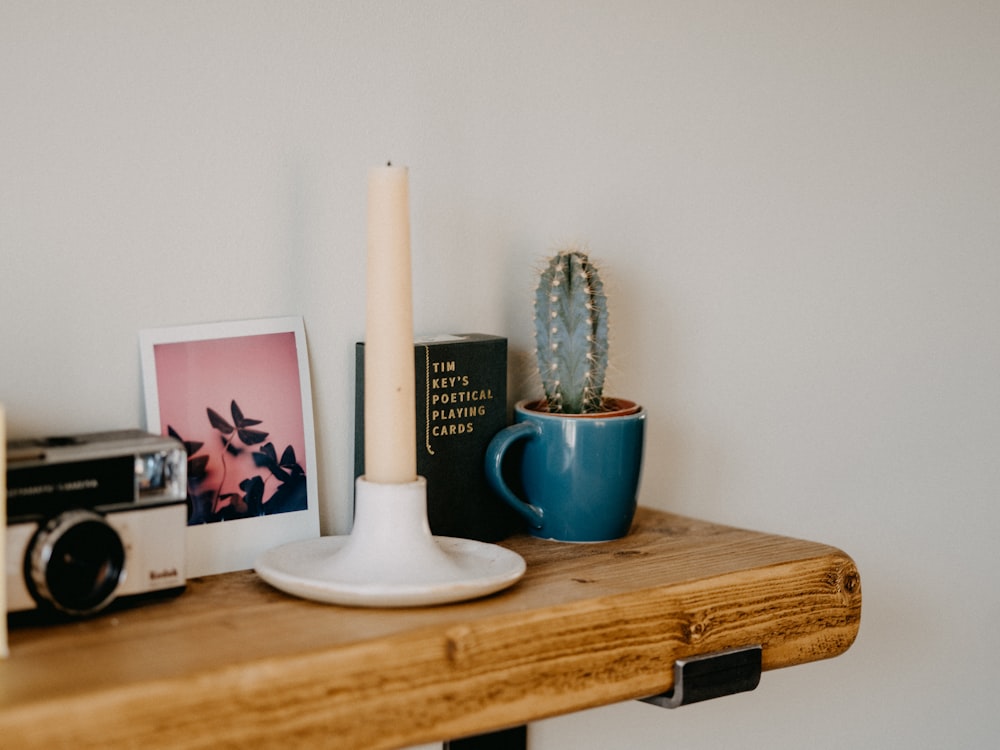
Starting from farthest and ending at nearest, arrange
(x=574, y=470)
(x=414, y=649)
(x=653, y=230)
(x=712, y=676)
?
(x=653, y=230)
(x=574, y=470)
(x=712, y=676)
(x=414, y=649)

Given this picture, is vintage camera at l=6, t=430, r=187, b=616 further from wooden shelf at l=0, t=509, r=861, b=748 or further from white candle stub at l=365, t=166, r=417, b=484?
white candle stub at l=365, t=166, r=417, b=484

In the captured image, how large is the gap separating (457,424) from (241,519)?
18cm

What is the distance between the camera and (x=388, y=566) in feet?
2.39

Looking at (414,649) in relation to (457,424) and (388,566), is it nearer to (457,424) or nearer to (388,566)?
(388,566)

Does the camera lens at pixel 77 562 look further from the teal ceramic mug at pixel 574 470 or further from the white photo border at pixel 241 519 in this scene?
the teal ceramic mug at pixel 574 470

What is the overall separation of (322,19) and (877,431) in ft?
2.53

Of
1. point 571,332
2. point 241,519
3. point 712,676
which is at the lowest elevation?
point 712,676

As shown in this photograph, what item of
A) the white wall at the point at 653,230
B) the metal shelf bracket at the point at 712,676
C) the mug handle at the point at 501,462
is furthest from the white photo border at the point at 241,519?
the metal shelf bracket at the point at 712,676

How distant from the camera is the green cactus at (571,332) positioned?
0.89 m

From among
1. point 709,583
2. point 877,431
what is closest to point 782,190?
point 877,431

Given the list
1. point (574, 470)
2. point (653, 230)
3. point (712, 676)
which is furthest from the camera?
point (653, 230)

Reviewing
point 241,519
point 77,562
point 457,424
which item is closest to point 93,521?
point 77,562

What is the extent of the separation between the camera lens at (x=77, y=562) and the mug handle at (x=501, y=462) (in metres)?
0.31

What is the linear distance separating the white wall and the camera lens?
0.41 ft
